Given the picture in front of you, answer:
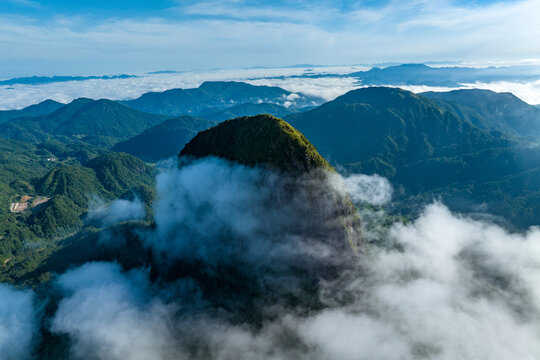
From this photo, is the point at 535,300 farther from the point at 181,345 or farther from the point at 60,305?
the point at 60,305

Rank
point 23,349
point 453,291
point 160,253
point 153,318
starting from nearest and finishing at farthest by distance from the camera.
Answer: point 153,318 → point 23,349 → point 160,253 → point 453,291

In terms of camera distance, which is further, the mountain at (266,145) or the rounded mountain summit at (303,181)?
the rounded mountain summit at (303,181)

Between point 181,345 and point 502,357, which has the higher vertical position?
point 181,345

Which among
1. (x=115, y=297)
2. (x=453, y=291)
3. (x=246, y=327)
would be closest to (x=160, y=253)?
(x=115, y=297)

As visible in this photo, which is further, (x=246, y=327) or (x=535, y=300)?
(x=535, y=300)

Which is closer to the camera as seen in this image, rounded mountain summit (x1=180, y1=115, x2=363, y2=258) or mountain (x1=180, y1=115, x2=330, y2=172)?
mountain (x1=180, y1=115, x2=330, y2=172)

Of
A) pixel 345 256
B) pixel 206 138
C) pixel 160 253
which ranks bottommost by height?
pixel 160 253

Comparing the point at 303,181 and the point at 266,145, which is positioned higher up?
the point at 266,145

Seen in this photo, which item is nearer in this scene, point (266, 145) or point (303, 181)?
point (303, 181)
